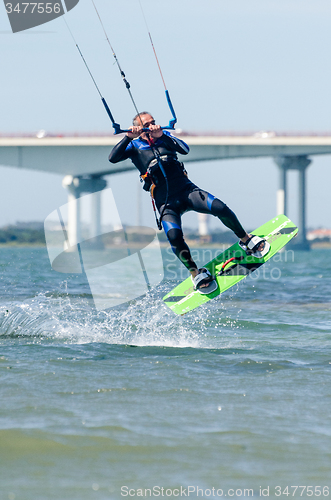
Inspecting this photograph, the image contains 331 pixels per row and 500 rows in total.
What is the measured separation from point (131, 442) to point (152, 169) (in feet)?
13.8

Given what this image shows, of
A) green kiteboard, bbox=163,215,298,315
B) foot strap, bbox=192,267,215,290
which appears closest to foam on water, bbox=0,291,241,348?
green kiteboard, bbox=163,215,298,315

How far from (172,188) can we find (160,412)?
369cm

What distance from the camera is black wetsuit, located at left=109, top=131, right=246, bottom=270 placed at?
7.41 metres

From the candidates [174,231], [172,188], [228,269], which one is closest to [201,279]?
[228,269]

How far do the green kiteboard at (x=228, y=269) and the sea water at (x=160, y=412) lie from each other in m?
0.53

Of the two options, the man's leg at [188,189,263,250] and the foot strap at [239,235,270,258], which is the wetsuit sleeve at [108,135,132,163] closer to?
the man's leg at [188,189,263,250]

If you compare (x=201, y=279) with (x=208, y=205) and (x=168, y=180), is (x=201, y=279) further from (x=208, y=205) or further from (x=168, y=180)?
(x=168, y=180)

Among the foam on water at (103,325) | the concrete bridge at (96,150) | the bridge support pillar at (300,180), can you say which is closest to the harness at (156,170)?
the foam on water at (103,325)

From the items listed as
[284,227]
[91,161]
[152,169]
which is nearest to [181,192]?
[152,169]

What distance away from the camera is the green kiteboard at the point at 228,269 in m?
8.15

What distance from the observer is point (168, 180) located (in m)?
7.53

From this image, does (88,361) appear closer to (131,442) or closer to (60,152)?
(131,442)

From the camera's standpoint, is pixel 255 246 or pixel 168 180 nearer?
pixel 168 180

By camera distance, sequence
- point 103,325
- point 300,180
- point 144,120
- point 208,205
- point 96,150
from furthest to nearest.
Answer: point 300,180, point 96,150, point 103,325, point 208,205, point 144,120
